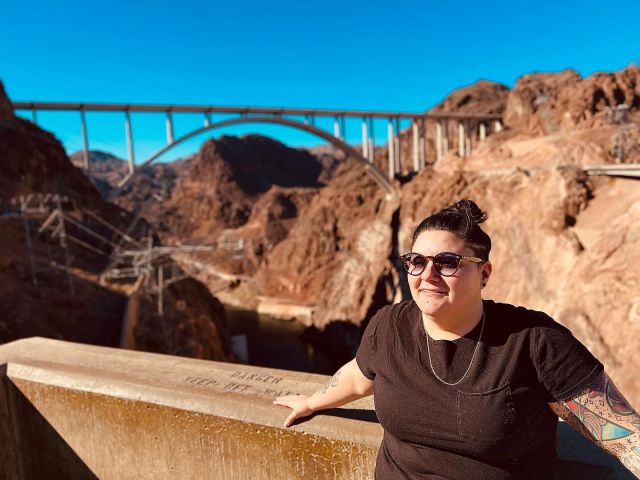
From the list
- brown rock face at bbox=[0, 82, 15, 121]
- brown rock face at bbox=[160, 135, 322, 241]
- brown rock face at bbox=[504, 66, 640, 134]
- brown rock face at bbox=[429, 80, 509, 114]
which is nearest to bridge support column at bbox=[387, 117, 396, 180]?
brown rock face at bbox=[504, 66, 640, 134]

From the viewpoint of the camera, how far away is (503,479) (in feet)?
4.22

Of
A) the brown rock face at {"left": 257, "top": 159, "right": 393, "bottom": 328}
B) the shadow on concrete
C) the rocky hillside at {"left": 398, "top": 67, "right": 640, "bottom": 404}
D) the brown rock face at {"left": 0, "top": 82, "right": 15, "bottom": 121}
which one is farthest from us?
the brown rock face at {"left": 257, "top": 159, "right": 393, "bottom": 328}

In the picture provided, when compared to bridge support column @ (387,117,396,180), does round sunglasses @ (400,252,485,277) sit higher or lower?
lower

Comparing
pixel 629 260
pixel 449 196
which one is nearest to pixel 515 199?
pixel 449 196

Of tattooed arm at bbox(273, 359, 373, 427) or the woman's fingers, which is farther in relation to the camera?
the woman's fingers

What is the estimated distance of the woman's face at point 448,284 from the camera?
1359 mm

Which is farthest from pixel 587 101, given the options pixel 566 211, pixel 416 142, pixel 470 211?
pixel 470 211

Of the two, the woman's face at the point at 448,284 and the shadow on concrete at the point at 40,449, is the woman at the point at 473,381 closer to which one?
the woman's face at the point at 448,284

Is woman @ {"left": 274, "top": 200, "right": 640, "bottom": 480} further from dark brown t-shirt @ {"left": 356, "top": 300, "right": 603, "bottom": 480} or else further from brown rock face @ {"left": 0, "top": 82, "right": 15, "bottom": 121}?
brown rock face @ {"left": 0, "top": 82, "right": 15, "bottom": 121}

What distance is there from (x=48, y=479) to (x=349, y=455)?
1.82 meters

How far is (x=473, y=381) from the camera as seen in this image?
1.29 metres

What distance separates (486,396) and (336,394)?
0.71 meters

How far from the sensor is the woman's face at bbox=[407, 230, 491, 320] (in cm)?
136

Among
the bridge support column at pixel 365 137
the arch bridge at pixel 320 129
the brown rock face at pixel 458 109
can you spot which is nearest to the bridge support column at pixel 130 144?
the arch bridge at pixel 320 129
